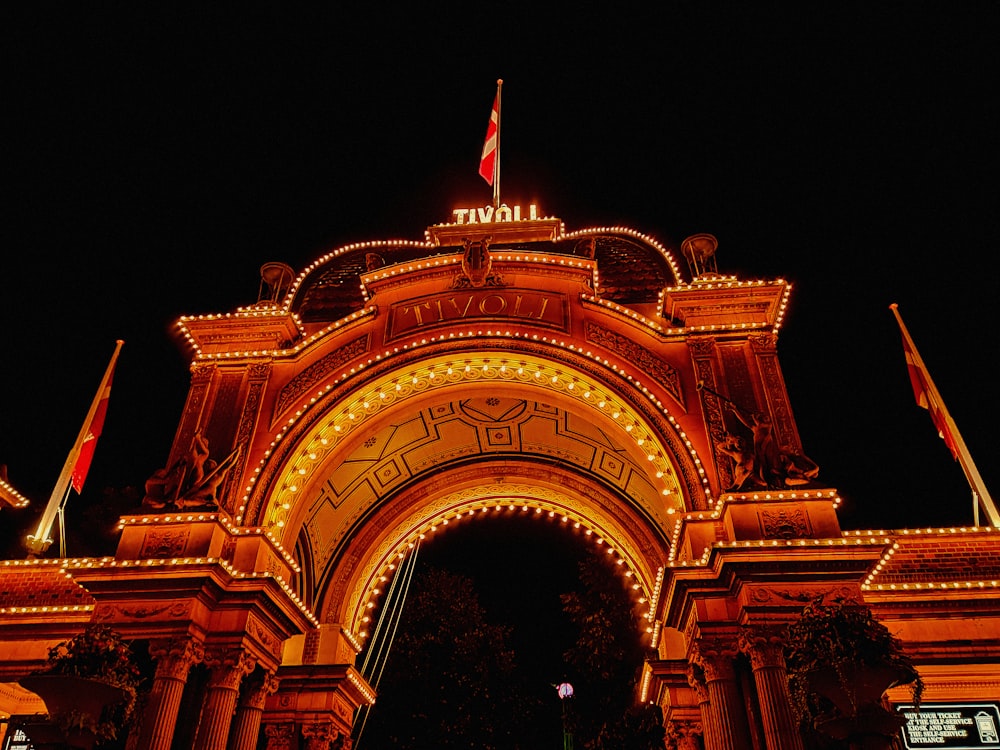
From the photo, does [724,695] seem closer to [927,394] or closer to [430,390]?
[927,394]

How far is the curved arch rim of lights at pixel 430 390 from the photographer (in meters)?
13.8

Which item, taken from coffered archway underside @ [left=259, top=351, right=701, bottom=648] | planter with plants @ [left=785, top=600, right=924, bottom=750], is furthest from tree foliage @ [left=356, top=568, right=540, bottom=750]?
planter with plants @ [left=785, top=600, right=924, bottom=750]

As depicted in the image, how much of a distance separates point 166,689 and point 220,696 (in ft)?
3.03

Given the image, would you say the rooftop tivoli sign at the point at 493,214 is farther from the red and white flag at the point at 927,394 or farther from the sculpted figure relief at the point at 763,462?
the red and white flag at the point at 927,394

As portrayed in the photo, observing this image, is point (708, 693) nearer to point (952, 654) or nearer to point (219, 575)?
point (952, 654)

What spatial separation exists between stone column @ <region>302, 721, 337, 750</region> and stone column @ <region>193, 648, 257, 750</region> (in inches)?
128

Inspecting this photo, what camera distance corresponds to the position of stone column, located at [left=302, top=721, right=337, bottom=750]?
48.3 feet

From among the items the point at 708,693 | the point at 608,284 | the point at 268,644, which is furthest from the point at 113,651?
the point at 608,284

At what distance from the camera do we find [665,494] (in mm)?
13703

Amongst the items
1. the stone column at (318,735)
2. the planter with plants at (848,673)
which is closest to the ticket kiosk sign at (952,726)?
the planter with plants at (848,673)

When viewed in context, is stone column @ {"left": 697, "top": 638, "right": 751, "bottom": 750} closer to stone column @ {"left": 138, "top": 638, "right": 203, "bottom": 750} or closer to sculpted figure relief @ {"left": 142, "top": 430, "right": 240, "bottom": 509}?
stone column @ {"left": 138, "top": 638, "right": 203, "bottom": 750}

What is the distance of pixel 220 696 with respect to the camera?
1162 centimetres

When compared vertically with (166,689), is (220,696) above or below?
above

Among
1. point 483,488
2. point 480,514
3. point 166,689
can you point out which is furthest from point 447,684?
point 166,689
